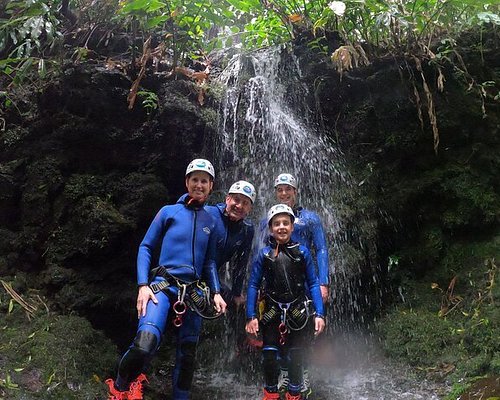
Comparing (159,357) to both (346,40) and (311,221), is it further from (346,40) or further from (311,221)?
(346,40)

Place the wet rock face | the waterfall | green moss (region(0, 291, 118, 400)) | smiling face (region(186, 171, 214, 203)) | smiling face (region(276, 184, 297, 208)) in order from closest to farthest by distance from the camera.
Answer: green moss (region(0, 291, 118, 400))
smiling face (region(186, 171, 214, 203))
smiling face (region(276, 184, 297, 208))
the wet rock face
the waterfall

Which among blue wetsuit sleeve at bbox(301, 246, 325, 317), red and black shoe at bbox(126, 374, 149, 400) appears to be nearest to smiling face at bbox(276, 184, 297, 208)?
blue wetsuit sleeve at bbox(301, 246, 325, 317)

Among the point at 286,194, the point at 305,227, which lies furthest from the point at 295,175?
the point at 305,227

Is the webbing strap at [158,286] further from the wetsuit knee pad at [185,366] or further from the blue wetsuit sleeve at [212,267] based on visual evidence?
the wetsuit knee pad at [185,366]

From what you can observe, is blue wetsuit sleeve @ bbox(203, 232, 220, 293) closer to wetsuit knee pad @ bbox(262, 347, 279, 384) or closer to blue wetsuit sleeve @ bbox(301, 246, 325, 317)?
wetsuit knee pad @ bbox(262, 347, 279, 384)

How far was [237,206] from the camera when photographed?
4.35 m

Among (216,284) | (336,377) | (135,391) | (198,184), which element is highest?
(198,184)

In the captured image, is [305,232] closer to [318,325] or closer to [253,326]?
[318,325]

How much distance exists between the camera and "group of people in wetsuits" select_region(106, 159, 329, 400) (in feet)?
12.3

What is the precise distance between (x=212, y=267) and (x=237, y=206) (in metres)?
0.68

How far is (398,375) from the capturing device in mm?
4633

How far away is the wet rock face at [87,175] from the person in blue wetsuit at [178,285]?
4.91 ft

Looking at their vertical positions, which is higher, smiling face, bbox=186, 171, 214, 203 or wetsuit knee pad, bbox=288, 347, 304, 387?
smiling face, bbox=186, 171, 214, 203

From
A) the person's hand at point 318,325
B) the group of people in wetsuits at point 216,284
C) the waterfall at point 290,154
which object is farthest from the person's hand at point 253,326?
the waterfall at point 290,154
